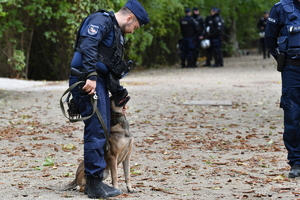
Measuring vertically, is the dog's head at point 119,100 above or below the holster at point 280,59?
below

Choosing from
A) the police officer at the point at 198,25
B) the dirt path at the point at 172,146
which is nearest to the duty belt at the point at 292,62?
the dirt path at the point at 172,146

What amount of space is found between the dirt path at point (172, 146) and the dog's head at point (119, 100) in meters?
0.79

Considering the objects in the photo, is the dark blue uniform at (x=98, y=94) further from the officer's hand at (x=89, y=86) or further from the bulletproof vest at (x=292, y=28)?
the bulletproof vest at (x=292, y=28)

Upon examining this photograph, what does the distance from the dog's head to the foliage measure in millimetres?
8441

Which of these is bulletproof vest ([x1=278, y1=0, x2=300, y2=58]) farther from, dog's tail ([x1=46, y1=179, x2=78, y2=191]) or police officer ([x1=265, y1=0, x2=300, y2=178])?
→ dog's tail ([x1=46, y1=179, x2=78, y2=191])

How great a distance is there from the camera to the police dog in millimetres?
5164

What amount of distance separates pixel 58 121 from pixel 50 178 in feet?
15.1

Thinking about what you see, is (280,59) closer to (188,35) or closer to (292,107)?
(292,107)

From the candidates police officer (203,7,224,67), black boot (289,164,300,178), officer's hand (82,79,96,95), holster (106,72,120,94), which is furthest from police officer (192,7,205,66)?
officer's hand (82,79,96,95)

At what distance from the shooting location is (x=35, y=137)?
9.06 meters

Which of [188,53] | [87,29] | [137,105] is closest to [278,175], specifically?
[87,29]

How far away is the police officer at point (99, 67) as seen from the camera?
4926 mm

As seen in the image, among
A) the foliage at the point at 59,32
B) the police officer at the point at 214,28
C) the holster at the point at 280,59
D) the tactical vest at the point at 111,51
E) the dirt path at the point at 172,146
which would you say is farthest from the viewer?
the police officer at the point at 214,28

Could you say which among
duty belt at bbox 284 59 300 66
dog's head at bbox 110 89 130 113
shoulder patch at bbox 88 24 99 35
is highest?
shoulder patch at bbox 88 24 99 35
